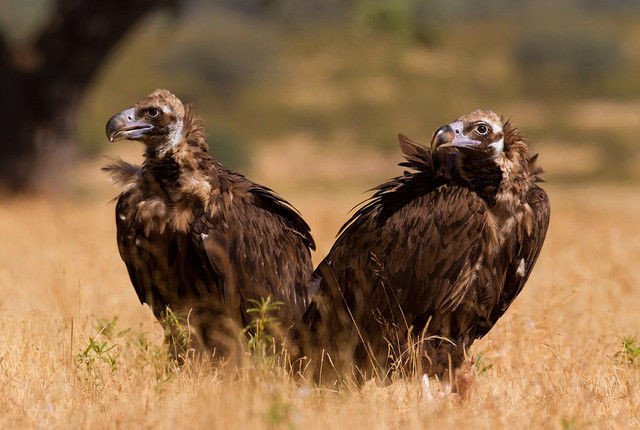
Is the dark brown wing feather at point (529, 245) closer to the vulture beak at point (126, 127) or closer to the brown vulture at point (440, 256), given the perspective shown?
the brown vulture at point (440, 256)

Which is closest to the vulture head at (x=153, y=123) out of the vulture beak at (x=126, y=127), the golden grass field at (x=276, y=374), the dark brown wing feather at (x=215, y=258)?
the vulture beak at (x=126, y=127)

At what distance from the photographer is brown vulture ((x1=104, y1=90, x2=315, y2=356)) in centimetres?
562

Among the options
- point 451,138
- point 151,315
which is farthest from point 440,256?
point 151,315

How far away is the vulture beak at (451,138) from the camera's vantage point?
530 cm

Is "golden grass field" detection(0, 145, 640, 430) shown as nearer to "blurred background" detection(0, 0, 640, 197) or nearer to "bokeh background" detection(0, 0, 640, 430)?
"bokeh background" detection(0, 0, 640, 430)

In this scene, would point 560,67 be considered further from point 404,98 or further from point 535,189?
point 535,189

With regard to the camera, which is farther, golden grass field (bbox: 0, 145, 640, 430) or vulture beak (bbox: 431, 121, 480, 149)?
vulture beak (bbox: 431, 121, 480, 149)

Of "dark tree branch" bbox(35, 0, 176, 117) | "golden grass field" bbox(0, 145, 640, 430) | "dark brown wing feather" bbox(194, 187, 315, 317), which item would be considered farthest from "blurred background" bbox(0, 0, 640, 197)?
"dark brown wing feather" bbox(194, 187, 315, 317)

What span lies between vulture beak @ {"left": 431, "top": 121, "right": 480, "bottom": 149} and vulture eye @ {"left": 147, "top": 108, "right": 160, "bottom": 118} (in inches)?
63.4

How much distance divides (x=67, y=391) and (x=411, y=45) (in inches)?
444

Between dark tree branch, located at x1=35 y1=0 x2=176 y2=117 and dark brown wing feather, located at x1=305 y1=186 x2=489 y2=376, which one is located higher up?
dark tree branch, located at x1=35 y1=0 x2=176 y2=117

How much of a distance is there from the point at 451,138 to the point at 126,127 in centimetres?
185

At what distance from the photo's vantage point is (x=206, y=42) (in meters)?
102

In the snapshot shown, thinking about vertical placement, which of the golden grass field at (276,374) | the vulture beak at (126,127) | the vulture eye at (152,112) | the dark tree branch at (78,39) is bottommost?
the golden grass field at (276,374)
